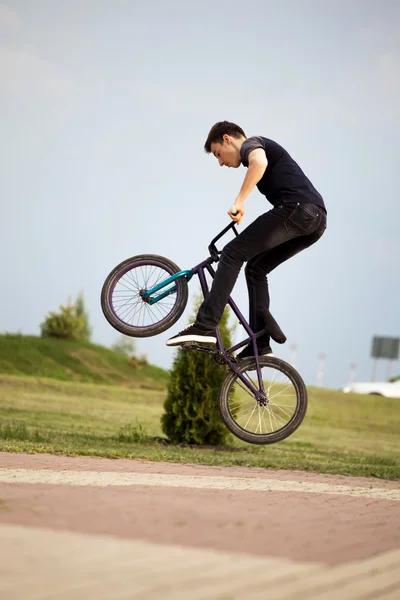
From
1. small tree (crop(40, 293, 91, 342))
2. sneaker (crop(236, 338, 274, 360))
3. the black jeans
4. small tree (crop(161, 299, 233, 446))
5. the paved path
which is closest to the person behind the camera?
the paved path

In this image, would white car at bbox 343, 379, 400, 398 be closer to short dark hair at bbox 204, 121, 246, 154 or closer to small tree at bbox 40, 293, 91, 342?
small tree at bbox 40, 293, 91, 342

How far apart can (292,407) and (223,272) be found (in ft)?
4.92

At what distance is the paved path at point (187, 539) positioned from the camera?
3.18 meters

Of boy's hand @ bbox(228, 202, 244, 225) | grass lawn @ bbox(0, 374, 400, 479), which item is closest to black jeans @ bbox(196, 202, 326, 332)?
boy's hand @ bbox(228, 202, 244, 225)

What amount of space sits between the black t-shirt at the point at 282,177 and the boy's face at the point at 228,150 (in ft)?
0.35

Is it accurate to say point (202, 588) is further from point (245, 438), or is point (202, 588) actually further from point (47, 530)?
point (245, 438)

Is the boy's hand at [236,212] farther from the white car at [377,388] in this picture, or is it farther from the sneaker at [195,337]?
the white car at [377,388]

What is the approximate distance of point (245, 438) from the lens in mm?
7285

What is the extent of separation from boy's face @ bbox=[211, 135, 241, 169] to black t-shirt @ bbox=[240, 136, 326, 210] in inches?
4.2

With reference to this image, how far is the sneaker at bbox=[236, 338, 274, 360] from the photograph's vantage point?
7309mm

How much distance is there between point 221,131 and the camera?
683 cm

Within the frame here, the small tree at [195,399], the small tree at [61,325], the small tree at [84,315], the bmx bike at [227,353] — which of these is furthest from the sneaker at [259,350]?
the small tree at [84,315]

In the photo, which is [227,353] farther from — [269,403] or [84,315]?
[84,315]

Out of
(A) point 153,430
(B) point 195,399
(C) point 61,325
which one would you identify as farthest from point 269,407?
(C) point 61,325
